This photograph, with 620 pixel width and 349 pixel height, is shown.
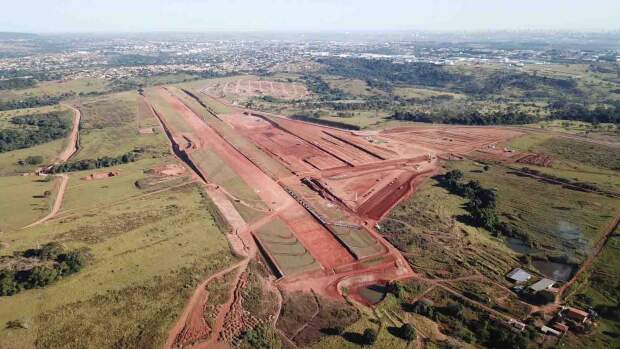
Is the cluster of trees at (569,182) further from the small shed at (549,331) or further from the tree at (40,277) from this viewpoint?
the tree at (40,277)

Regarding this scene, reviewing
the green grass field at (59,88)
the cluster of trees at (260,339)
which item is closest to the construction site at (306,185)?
the cluster of trees at (260,339)

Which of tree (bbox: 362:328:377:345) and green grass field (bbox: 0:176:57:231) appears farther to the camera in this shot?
green grass field (bbox: 0:176:57:231)

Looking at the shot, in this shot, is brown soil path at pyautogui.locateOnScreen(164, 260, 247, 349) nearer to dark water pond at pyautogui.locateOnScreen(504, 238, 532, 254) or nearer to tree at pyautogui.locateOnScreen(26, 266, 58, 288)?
tree at pyautogui.locateOnScreen(26, 266, 58, 288)

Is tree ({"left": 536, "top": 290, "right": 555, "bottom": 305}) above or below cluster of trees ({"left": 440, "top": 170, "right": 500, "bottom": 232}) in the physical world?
below

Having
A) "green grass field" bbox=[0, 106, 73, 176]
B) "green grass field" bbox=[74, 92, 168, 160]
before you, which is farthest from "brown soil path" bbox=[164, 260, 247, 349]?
"green grass field" bbox=[0, 106, 73, 176]

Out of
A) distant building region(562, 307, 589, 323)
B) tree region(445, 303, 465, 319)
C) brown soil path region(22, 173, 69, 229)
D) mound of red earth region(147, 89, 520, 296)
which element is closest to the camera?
distant building region(562, 307, 589, 323)

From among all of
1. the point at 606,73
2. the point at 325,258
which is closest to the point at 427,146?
the point at 325,258

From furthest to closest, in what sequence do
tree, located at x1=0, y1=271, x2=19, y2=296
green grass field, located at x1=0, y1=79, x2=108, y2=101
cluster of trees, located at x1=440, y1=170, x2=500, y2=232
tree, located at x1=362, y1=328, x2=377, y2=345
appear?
green grass field, located at x1=0, y1=79, x2=108, y2=101
cluster of trees, located at x1=440, y1=170, x2=500, y2=232
tree, located at x1=0, y1=271, x2=19, y2=296
tree, located at x1=362, y1=328, x2=377, y2=345
